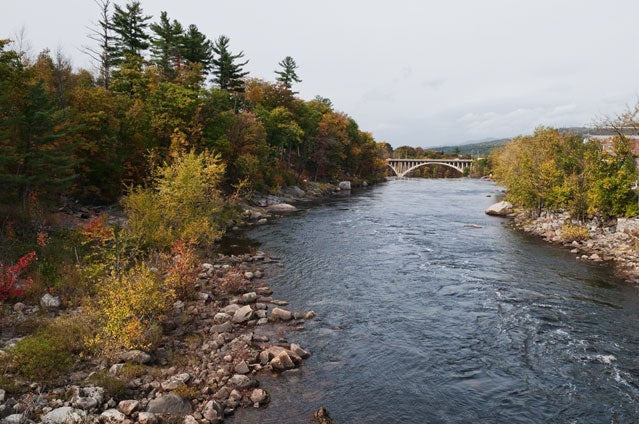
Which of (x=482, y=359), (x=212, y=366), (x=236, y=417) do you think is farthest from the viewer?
(x=482, y=359)

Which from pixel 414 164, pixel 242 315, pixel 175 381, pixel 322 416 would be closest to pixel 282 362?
pixel 322 416

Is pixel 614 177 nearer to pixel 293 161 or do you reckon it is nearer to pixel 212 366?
pixel 212 366

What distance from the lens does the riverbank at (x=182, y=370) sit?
10938 mm

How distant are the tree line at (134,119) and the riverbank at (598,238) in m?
32.3

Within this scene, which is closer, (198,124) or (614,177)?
(614,177)

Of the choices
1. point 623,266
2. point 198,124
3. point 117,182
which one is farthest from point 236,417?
point 198,124

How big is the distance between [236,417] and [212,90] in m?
44.9

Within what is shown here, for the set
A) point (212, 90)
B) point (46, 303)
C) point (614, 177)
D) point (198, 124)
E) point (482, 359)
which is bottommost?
point (482, 359)

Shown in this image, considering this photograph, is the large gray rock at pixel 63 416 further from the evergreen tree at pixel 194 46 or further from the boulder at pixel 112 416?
the evergreen tree at pixel 194 46

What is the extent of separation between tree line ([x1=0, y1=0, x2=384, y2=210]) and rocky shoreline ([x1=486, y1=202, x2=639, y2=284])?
106 ft

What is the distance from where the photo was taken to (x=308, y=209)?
2085 inches

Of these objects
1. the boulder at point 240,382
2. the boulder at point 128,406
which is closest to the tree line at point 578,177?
the boulder at point 240,382

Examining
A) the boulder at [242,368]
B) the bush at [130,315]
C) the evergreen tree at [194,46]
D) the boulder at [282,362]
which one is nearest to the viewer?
the boulder at [242,368]

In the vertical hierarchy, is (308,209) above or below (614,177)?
below
